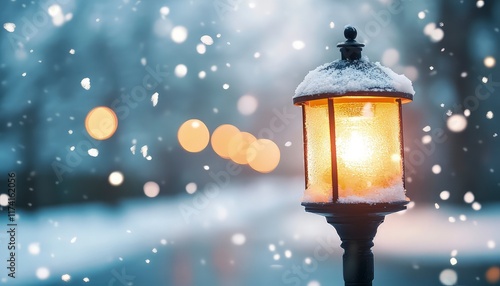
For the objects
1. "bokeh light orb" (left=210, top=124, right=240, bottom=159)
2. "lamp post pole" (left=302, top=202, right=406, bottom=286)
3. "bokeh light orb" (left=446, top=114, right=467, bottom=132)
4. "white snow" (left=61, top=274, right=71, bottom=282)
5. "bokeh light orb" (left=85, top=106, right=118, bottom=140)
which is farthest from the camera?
"bokeh light orb" (left=210, top=124, right=240, bottom=159)

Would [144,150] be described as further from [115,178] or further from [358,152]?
[358,152]

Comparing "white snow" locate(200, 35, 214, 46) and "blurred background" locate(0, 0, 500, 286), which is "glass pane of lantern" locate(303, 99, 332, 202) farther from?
"white snow" locate(200, 35, 214, 46)

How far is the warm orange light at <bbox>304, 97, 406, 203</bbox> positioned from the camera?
6.50 feet

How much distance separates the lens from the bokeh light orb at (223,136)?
25.0 ft

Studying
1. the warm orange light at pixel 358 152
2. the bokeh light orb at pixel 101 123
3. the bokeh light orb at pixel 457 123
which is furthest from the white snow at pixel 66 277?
the warm orange light at pixel 358 152

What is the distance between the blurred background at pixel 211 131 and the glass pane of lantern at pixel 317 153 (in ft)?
11.6

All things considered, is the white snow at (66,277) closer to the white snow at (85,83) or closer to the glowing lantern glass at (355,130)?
the white snow at (85,83)

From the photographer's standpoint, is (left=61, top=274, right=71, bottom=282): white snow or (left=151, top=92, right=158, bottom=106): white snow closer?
(left=61, top=274, right=71, bottom=282): white snow

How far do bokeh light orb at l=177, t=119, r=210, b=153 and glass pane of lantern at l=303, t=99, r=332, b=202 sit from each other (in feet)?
17.6

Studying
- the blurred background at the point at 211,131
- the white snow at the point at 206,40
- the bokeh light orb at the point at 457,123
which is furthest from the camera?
the white snow at the point at 206,40

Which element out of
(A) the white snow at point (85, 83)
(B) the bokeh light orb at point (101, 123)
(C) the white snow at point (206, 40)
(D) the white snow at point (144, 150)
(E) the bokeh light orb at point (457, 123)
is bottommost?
(D) the white snow at point (144, 150)

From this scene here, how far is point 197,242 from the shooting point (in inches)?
267

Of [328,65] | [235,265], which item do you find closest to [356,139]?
[328,65]

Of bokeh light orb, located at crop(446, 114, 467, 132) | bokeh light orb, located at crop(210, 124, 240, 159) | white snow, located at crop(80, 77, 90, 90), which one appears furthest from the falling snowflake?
bokeh light orb, located at crop(446, 114, 467, 132)
